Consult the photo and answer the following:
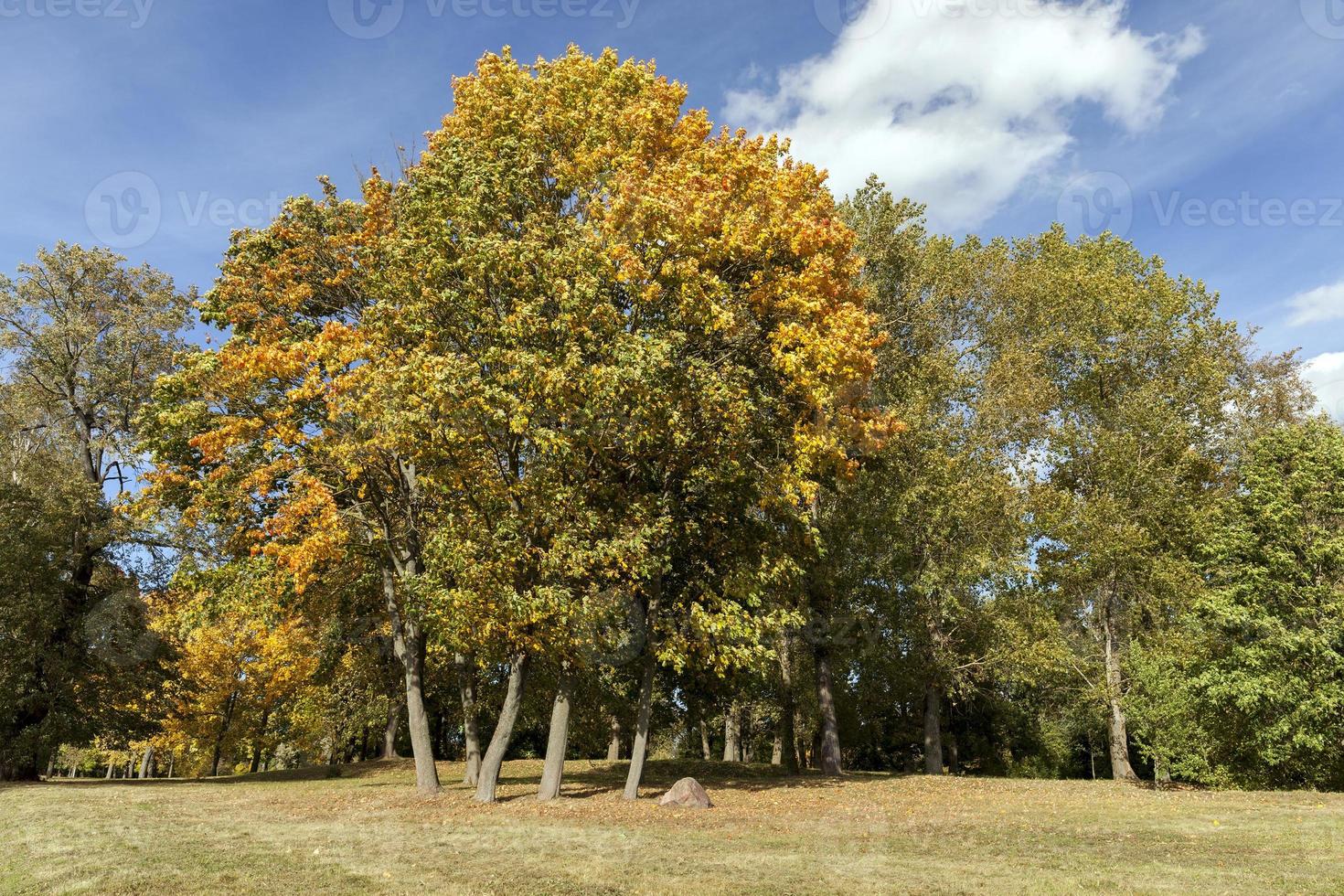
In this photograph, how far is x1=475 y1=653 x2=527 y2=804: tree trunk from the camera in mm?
18891

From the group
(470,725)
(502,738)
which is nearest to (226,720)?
(470,725)

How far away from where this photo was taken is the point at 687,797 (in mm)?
18000

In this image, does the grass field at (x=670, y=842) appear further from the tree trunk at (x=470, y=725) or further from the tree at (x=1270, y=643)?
the tree trunk at (x=470, y=725)

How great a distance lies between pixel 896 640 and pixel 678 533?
14.0 metres

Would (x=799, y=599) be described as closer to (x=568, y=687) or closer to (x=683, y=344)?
(x=568, y=687)

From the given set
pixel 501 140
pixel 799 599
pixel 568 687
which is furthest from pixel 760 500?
pixel 501 140

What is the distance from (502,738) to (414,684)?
3191mm

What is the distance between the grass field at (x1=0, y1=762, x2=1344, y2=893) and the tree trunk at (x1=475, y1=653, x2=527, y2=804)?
0.70 metres

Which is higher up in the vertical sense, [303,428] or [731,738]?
[303,428]

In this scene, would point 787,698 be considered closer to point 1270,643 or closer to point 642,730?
point 642,730

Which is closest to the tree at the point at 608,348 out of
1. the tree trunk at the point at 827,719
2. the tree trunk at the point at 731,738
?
the tree trunk at the point at 827,719

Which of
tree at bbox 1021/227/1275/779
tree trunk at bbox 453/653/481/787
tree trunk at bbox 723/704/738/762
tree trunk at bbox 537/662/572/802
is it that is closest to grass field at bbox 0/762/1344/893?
tree trunk at bbox 537/662/572/802

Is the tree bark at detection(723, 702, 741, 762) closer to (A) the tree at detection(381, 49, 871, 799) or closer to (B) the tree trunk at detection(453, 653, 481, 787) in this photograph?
(B) the tree trunk at detection(453, 653, 481, 787)

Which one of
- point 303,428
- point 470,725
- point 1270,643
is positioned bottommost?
point 470,725
